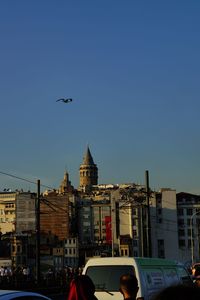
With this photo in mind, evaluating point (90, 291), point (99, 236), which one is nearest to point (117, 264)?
point (90, 291)

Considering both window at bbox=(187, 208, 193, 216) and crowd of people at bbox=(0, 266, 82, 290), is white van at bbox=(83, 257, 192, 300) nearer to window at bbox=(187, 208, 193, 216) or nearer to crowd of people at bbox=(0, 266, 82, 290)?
crowd of people at bbox=(0, 266, 82, 290)

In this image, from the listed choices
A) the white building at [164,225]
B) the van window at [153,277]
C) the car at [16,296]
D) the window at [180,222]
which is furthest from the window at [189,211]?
the car at [16,296]

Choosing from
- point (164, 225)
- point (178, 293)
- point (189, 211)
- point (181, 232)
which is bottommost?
point (178, 293)

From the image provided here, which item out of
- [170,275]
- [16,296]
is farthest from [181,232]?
[16,296]

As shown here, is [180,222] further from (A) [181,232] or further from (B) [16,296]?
(B) [16,296]

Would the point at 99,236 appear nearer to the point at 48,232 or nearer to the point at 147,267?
the point at 48,232

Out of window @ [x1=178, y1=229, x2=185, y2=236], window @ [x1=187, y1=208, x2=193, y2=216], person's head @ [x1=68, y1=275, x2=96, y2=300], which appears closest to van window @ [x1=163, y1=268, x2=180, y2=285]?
person's head @ [x1=68, y1=275, x2=96, y2=300]
